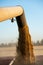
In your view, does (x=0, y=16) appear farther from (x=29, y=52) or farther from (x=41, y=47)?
(x=41, y=47)

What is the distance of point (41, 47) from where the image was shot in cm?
8006

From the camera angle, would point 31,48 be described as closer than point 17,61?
Yes

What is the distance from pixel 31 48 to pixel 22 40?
1.01m

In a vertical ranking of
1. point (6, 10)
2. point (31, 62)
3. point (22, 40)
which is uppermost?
point (6, 10)

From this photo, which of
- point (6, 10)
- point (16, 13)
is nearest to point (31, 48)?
point (16, 13)

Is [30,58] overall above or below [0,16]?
below

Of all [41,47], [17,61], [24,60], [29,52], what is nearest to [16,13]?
[29,52]

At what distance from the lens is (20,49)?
19.5m

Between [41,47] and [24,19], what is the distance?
62514 millimetres

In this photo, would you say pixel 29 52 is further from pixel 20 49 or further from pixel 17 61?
pixel 17 61

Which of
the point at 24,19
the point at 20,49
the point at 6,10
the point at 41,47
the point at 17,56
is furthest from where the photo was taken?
the point at 41,47

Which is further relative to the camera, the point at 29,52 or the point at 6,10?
the point at 29,52

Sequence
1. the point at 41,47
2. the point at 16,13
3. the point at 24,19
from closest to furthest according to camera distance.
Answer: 1. the point at 16,13
2. the point at 24,19
3. the point at 41,47

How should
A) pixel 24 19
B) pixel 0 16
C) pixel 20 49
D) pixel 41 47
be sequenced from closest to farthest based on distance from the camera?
pixel 0 16
pixel 24 19
pixel 20 49
pixel 41 47
